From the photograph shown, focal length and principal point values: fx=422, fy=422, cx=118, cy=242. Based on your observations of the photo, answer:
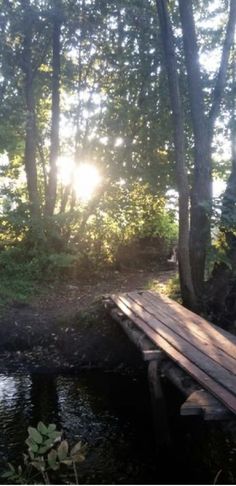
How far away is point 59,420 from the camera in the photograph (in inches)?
263

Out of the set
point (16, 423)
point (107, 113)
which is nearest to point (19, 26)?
point (107, 113)

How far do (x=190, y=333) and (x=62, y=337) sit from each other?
424cm

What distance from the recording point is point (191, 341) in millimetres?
6250

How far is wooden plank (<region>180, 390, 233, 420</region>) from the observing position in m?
4.06

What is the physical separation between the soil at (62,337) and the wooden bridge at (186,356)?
3.79 ft

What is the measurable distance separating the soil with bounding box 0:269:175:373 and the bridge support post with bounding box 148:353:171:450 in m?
3.08

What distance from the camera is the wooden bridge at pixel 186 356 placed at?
4.27 meters

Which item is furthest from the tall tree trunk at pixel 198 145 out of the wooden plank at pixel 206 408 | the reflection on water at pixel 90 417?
the wooden plank at pixel 206 408

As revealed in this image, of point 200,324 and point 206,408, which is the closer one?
point 206,408

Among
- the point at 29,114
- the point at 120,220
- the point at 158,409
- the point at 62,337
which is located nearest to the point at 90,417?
the point at 158,409

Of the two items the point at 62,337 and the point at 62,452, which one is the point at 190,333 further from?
the point at 62,452

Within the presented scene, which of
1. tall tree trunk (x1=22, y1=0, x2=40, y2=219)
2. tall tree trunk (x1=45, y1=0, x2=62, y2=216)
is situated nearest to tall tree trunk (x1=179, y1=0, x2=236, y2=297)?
tall tree trunk (x1=22, y1=0, x2=40, y2=219)

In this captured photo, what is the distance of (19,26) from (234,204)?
8746 mm

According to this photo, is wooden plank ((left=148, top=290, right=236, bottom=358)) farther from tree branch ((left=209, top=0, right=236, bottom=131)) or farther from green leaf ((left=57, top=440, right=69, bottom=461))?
tree branch ((left=209, top=0, right=236, bottom=131))
